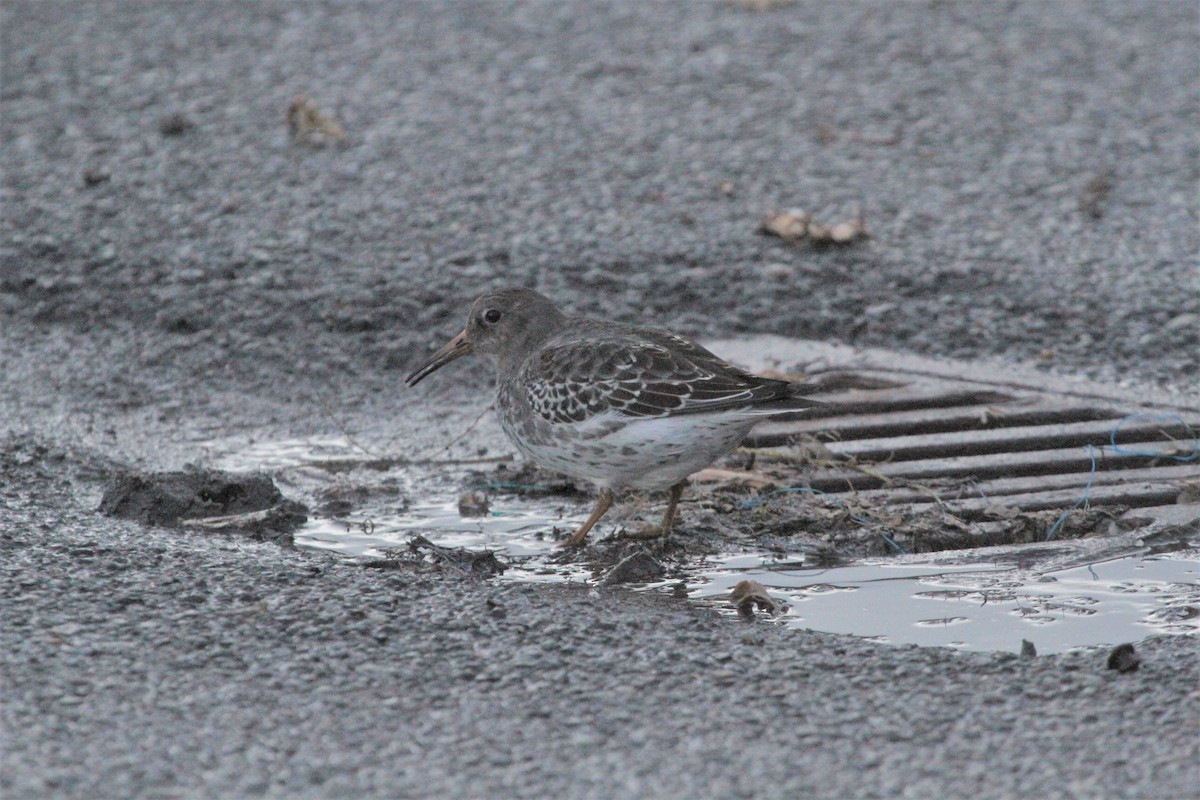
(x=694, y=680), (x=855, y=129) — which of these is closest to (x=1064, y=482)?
(x=694, y=680)

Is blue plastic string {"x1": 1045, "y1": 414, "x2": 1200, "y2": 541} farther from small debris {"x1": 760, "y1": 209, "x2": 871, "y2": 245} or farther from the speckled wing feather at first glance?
small debris {"x1": 760, "y1": 209, "x2": 871, "y2": 245}

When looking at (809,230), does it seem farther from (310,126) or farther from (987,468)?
(310,126)

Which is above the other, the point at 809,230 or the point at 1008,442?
the point at 809,230

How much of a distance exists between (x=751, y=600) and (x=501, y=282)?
289 centimetres

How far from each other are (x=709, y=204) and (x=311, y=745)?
480cm

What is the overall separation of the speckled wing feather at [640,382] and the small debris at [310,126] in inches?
133

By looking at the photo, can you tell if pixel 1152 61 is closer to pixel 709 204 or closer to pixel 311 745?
pixel 709 204

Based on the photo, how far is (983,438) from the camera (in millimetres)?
6090

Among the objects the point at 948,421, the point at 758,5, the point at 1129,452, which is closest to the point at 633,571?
the point at 948,421

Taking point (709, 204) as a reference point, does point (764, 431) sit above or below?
below

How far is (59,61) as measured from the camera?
9820 mm

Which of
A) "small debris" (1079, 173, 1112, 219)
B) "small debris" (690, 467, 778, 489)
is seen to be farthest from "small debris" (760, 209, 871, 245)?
"small debris" (690, 467, 778, 489)

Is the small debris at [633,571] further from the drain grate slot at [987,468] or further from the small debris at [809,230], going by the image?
the small debris at [809,230]

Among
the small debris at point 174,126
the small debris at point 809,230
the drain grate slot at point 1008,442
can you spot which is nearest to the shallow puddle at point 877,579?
the drain grate slot at point 1008,442
